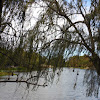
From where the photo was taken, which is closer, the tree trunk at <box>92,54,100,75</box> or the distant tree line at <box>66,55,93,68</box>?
the tree trunk at <box>92,54,100,75</box>

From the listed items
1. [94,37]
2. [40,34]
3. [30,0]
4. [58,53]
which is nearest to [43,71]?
[58,53]

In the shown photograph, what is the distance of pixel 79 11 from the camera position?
2342mm

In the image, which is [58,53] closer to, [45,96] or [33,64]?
[33,64]

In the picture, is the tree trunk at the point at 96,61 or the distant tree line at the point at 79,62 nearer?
the tree trunk at the point at 96,61

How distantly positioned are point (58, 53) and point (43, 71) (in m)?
0.29

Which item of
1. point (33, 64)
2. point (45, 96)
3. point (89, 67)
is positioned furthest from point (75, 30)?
point (45, 96)

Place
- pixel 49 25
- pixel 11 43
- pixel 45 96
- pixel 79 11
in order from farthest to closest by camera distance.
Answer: pixel 45 96 → pixel 79 11 → pixel 49 25 → pixel 11 43

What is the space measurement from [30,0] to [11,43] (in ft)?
2.20

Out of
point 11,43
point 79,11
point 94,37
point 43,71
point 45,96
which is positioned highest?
point 79,11

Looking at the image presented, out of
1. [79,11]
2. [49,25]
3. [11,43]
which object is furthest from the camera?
[79,11]

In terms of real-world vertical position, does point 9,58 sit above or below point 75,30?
below

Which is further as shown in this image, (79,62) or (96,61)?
(79,62)

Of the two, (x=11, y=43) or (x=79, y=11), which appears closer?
(x=11, y=43)

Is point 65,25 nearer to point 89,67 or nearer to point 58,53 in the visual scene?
point 58,53
